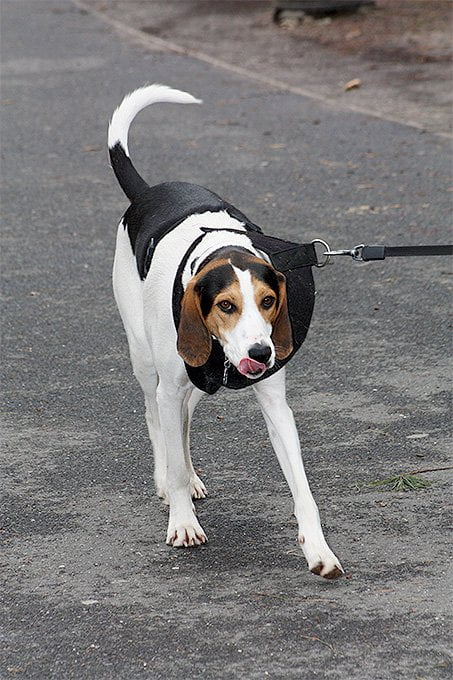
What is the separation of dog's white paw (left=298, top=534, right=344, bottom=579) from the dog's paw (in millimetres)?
853

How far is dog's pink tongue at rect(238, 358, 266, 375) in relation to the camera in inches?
145

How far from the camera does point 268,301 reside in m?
3.80

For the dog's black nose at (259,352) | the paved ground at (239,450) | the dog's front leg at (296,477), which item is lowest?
the paved ground at (239,450)

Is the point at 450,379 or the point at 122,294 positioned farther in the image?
the point at 450,379

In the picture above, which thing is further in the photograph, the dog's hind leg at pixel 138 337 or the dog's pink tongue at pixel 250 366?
the dog's hind leg at pixel 138 337

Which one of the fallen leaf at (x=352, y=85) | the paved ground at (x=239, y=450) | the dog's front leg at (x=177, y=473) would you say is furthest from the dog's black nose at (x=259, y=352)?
the fallen leaf at (x=352, y=85)

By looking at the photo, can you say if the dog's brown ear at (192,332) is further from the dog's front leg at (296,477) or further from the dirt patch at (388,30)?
the dirt patch at (388,30)

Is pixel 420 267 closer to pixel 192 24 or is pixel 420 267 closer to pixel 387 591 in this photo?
pixel 387 591

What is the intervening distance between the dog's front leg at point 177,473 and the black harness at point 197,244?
245 millimetres

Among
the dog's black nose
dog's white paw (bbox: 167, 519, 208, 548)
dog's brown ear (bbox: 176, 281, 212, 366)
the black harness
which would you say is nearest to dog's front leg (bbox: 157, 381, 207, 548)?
dog's white paw (bbox: 167, 519, 208, 548)

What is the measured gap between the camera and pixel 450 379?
231 inches

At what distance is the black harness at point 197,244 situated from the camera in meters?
4.00

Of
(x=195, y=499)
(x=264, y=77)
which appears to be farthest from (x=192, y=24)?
(x=195, y=499)

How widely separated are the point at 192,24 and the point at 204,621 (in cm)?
1281
